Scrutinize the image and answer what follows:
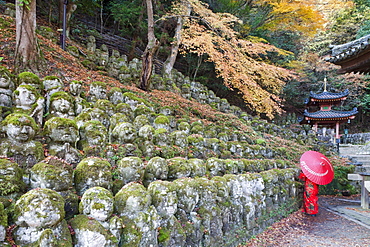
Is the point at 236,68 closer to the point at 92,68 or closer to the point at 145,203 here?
the point at 92,68

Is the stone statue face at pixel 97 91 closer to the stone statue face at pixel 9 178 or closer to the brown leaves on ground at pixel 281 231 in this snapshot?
the stone statue face at pixel 9 178

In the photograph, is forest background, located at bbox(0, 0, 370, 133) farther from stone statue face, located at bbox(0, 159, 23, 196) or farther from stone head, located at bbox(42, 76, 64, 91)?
stone statue face, located at bbox(0, 159, 23, 196)

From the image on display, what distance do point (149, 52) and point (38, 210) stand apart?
5634mm

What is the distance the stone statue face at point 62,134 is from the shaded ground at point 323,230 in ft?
8.88

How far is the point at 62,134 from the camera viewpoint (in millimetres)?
2576

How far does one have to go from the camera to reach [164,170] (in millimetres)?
2602

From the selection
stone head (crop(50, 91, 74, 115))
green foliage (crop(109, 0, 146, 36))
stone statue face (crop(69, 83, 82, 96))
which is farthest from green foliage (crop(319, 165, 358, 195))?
green foliage (crop(109, 0, 146, 36))

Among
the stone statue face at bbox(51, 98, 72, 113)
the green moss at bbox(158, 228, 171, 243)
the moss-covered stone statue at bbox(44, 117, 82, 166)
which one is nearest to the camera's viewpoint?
the green moss at bbox(158, 228, 171, 243)

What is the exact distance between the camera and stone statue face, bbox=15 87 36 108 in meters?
2.98

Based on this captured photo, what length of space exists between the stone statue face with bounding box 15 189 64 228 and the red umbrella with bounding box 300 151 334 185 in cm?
463

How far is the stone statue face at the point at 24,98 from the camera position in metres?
2.98

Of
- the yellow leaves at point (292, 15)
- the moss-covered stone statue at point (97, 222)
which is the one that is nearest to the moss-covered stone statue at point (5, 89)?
the moss-covered stone statue at point (97, 222)

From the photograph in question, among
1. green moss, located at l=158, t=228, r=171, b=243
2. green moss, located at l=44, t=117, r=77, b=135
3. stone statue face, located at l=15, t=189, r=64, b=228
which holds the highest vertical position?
green moss, located at l=44, t=117, r=77, b=135

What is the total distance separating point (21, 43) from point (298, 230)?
615cm
